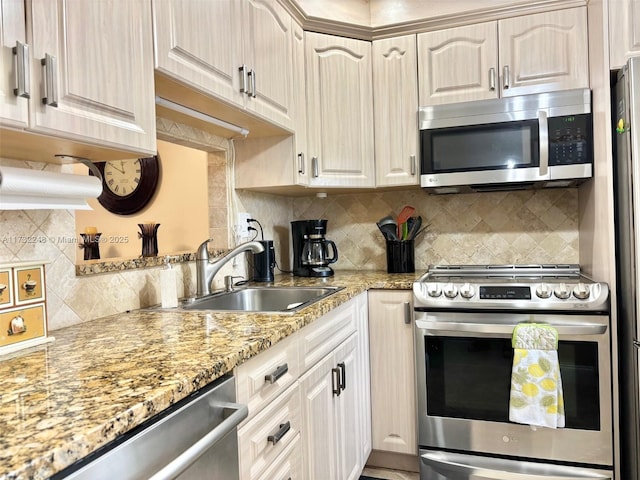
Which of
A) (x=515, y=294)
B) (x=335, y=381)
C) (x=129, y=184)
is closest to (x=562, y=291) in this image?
(x=515, y=294)

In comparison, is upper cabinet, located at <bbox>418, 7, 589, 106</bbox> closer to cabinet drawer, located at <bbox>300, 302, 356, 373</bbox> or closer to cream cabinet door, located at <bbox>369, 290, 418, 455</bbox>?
cream cabinet door, located at <bbox>369, 290, 418, 455</bbox>

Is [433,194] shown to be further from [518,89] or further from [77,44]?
[77,44]

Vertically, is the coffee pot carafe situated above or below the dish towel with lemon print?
above

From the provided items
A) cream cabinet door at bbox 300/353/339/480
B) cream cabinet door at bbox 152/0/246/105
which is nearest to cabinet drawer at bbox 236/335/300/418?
cream cabinet door at bbox 300/353/339/480

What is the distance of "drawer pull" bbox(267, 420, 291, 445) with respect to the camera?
1196 millimetres

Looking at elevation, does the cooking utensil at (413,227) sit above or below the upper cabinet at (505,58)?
below

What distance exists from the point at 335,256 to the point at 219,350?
147 centimetres

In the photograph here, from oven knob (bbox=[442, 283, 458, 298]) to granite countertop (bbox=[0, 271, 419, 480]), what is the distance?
0.74 metres

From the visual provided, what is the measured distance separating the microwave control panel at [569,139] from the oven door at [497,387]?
29.0 inches

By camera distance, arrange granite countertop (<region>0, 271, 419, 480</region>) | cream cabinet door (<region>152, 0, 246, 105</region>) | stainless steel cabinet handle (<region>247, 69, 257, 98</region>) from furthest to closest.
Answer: stainless steel cabinet handle (<region>247, 69, 257, 98</region>) < cream cabinet door (<region>152, 0, 246, 105</region>) < granite countertop (<region>0, 271, 419, 480</region>)

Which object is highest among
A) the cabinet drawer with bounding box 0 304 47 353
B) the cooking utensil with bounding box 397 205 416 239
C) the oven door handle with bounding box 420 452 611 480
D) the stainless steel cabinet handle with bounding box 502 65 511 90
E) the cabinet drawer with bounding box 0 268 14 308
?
the stainless steel cabinet handle with bounding box 502 65 511 90

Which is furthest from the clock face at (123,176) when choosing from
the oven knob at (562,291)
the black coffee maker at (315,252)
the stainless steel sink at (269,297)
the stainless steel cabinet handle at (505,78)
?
the oven knob at (562,291)

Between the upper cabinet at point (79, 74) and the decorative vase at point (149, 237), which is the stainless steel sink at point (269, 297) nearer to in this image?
the decorative vase at point (149, 237)

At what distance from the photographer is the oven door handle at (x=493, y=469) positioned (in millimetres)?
1899
